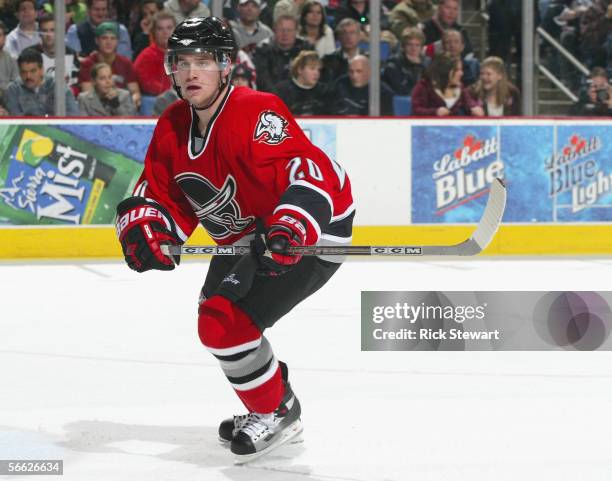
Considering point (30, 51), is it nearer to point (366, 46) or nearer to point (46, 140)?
point (46, 140)

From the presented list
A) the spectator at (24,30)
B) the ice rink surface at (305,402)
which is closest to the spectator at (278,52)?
the spectator at (24,30)

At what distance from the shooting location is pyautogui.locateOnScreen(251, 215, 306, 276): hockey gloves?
283 cm

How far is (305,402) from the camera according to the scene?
371cm

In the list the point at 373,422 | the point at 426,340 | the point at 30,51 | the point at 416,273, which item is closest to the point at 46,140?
the point at 30,51

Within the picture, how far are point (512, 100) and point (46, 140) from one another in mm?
2986

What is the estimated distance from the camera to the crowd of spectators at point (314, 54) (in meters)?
7.96

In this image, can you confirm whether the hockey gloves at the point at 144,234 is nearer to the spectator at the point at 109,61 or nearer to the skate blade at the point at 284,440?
the skate blade at the point at 284,440

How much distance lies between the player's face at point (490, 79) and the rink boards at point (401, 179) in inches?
10.6

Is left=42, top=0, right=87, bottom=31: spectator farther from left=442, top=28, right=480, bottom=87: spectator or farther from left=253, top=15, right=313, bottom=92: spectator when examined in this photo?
left=442, top=28, right=480, bottom=87: spectator

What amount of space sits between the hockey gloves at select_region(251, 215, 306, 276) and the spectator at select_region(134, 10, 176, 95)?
17.3ft

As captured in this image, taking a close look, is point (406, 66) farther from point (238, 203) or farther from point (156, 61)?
point (238, 203)

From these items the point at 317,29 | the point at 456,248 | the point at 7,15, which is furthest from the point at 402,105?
the point at 456,248

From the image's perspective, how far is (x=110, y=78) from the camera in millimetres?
8047

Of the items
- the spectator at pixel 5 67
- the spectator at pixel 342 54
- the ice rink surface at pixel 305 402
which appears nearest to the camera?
the ice rink surface at pixel 305 402
